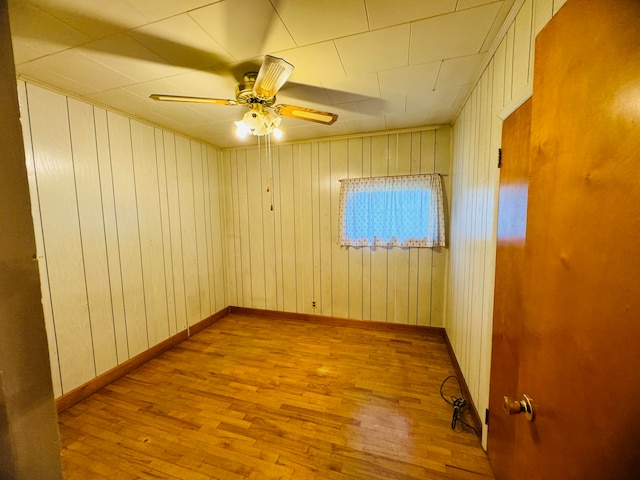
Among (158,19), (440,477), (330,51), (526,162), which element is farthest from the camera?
(330,51)

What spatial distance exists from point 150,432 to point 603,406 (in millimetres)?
2318

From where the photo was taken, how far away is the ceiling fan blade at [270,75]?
4.02ft

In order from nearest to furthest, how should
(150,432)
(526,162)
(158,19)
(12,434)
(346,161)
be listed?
1. (12,434)
2. (526,162)
3. (158,19)
4. (150,432)
5. (346,161)

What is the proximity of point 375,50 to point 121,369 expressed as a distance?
334cm

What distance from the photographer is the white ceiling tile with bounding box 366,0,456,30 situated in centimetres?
112

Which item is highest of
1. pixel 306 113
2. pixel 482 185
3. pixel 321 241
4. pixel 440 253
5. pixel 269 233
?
pixel 306 113

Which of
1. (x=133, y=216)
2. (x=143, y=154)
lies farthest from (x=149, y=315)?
(x=143, y=154)

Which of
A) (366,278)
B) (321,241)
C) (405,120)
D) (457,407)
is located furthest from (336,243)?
(457,407)

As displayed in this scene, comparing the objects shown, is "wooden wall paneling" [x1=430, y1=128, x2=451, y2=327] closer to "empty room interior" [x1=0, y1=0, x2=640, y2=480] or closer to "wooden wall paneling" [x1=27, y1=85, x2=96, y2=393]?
"empty room interior" [x1=0, y1=0, x2=640, y2=480]

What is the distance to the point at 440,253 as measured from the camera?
2834 millimetres

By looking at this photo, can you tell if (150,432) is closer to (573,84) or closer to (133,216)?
(133,216)

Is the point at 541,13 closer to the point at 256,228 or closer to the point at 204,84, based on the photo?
the point at 204,84

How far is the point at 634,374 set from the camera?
40cm

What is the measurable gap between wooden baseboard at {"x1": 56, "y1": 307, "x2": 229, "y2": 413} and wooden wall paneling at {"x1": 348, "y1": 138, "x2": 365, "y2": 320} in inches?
80.0
